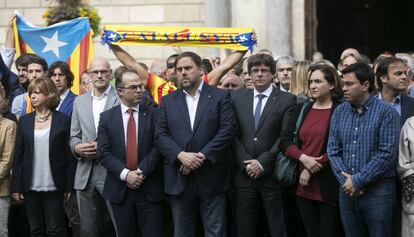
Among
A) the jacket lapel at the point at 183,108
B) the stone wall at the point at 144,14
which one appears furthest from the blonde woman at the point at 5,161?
the stone wall at the point at 144,14

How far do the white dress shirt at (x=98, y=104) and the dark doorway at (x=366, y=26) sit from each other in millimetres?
10844

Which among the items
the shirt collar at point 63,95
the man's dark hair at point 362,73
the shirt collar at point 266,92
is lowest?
the shirt collar at point 63,95

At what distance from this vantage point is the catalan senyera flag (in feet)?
32.2

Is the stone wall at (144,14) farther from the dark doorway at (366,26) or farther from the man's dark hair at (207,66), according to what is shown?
the man's dark hair at (207,66)

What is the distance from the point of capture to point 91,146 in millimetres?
8938

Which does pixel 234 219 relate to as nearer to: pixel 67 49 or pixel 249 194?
pixel 249 194

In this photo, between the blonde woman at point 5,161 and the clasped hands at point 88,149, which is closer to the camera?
the clasped hands at point 88,149

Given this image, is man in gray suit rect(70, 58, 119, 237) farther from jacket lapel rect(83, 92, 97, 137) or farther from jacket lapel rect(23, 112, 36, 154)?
jacket lapel rect(23, 112, 36, 154)

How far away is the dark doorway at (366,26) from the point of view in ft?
66.4

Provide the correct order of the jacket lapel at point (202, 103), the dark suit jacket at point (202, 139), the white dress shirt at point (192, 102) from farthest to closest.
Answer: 1. the white dress shirt at point (192, 102)
2. the jacket lapel at point (202, 103)
3. the dark suit jacket at point (202, 139)

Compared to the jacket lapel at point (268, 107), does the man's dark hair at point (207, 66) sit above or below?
above

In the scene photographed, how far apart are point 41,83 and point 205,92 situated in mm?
1817

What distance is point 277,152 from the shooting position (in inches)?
336

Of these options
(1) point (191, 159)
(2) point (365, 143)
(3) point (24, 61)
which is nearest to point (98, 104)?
(1) point (191, 159)
